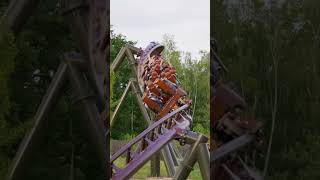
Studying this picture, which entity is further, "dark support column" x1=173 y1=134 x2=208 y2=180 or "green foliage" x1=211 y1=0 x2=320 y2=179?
"dark support column" x1=173 y1=134 x2=208 y2=180

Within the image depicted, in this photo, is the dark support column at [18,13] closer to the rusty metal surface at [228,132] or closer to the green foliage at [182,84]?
the rusty metal surface at [228,132]

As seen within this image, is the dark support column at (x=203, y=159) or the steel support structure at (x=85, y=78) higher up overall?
the steel support structure at (x=85, y=78)

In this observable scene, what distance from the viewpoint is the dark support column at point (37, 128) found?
654cm

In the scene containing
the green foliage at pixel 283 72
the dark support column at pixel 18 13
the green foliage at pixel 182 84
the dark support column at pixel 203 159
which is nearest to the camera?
the green foliage at pixel 283 72

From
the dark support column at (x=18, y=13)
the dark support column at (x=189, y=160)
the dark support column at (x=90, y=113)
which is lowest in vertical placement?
the dark support column at (x=189, y=160)

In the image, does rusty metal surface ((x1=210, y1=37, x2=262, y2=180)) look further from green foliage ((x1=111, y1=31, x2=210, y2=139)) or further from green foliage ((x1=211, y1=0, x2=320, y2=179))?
green foliage ((x1=111, y1=31, x2=210, y2=139))

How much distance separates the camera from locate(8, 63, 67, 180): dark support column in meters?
6.54

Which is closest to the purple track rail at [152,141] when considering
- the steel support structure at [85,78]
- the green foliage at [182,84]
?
the steel support structure at [85,78]

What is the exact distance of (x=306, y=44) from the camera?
20.1ft

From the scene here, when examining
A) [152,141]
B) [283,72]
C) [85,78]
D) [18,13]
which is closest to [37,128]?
[85,78]

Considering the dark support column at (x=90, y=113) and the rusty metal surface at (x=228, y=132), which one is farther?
the dark support column at (x=90, y=113)

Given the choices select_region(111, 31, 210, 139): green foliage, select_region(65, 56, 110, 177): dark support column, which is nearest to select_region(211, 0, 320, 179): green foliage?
select_region(65, 56, 110, 177): dark support column

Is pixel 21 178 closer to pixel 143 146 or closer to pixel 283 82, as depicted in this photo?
pixel 143 146

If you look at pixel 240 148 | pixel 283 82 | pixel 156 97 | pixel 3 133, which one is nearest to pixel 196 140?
pixel 240 148
